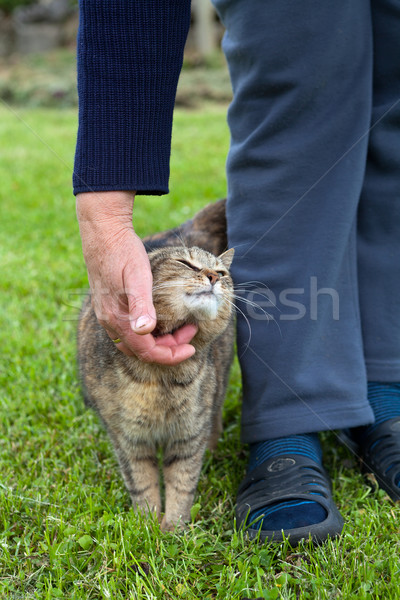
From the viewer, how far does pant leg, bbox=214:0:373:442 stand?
205 centimetres

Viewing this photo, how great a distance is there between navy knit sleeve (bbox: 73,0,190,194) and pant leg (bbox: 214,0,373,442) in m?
0.49

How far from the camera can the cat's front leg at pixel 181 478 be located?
199cm

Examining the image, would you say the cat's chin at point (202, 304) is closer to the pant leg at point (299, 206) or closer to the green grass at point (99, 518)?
the pant leg at point (299, 206)

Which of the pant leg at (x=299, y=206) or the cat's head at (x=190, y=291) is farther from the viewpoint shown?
the pant leg at (x=299, y=206)

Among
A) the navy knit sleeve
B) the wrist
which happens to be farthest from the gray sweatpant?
the wrist

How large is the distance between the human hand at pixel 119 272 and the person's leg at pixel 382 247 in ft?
3.47

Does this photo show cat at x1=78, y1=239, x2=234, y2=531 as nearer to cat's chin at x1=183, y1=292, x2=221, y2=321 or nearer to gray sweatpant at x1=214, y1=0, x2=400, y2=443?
cat's chin at x1=183, y1=292, x2=221, y2=321

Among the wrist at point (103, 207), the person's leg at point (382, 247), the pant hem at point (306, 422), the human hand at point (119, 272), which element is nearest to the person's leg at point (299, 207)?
the pant hem at point (306, 422)

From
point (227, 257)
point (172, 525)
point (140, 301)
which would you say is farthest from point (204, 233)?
point (172, 525)

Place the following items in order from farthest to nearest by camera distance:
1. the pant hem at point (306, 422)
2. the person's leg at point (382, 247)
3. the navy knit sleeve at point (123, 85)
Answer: the person's leg at point (382, 247) → the pant hem at point (306, 422) → the navy knit sleeve at point (123, 85)

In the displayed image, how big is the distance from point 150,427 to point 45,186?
4.83m

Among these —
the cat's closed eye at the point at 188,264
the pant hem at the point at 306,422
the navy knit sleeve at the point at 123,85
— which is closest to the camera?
the navy knit sleeve at the point at 123,85

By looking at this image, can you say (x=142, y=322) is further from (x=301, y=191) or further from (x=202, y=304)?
(x=301, y=191)

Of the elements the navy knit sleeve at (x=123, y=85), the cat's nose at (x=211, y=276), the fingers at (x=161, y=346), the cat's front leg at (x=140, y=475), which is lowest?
the cat's front leg at (x=140, y=475)
